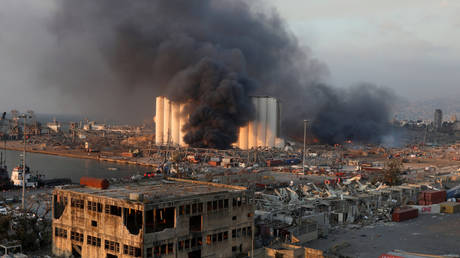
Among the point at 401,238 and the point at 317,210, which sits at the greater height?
the point at 317,210

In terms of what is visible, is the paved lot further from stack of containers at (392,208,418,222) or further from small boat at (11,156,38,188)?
small boat at (11,156,38,188)

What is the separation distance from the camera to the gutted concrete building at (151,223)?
1705 cm

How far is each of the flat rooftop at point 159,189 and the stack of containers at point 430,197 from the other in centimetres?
1795

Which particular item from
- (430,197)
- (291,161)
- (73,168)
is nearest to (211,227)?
(430,197)

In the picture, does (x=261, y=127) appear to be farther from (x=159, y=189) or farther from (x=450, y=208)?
(x=159, y=189)

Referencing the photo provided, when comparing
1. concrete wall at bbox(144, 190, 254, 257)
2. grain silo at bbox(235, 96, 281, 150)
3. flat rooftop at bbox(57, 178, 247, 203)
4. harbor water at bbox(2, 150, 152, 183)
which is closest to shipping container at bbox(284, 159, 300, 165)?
grain silo at bbox(235, 96, 281, 150)

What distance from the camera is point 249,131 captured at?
236ft

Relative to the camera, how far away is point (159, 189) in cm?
2134

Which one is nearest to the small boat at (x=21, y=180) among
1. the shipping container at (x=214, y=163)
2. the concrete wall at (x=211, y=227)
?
the shipping container at (x=214, y=163)

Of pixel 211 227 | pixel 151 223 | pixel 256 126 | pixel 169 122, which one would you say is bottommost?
pixel 211 227

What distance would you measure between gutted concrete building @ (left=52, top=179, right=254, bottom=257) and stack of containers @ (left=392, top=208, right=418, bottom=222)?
40.5 ft

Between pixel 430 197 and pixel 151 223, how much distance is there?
23.0 metres

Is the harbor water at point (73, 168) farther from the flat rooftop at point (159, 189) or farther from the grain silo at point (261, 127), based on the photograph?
the flat rooftop at point (159, 189)

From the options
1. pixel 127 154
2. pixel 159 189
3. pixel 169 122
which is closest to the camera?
pixel 159 189
